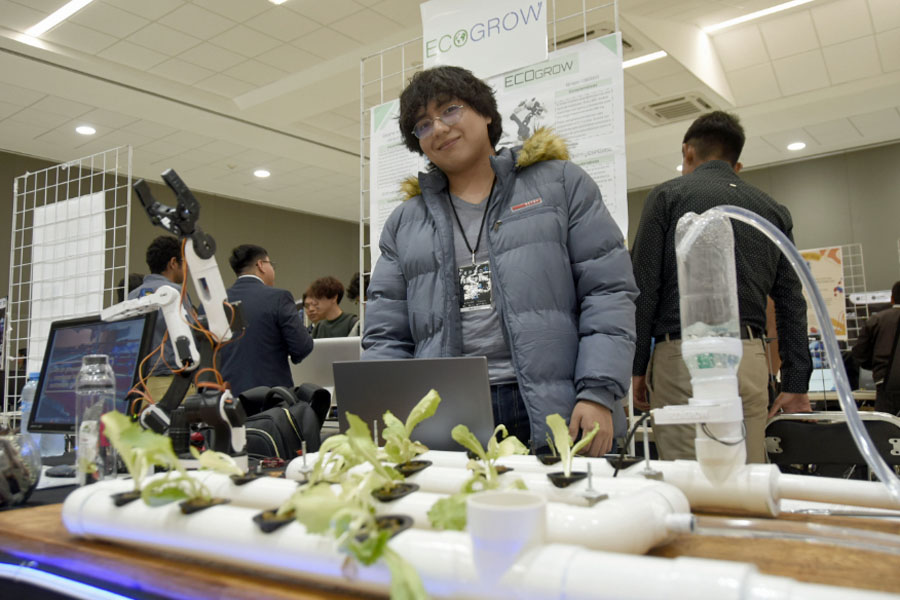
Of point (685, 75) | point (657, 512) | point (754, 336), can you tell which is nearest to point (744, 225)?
point (754, 336)

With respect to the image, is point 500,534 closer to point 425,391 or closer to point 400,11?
point 425,391

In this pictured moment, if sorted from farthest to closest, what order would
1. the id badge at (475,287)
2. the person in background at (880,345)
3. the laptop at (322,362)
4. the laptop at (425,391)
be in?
Result: the person in background at (880,345) → the laptop at (322,362) → the id badge at (475,287) → the laptop at (425,391)

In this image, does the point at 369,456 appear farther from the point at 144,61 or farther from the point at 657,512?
the point at 144,61

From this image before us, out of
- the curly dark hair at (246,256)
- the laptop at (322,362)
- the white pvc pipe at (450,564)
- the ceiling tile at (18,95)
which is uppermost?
the ceiling tile at (18,95)

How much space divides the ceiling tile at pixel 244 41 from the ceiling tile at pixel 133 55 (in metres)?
0.56

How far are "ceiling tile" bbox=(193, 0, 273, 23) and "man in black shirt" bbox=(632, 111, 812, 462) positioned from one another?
3.38m

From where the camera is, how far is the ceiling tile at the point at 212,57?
5082 millimetres

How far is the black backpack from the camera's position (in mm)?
1605

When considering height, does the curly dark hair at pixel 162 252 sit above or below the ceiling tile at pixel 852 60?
below

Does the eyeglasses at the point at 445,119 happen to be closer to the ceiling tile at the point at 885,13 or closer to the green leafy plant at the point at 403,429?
the green leafy plant at the point at 403,429

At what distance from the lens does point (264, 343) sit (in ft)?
9.13

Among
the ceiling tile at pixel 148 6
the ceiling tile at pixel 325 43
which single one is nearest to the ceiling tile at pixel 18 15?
the ceiling tile at pixel 148 6

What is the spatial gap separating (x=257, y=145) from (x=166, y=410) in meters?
6.07

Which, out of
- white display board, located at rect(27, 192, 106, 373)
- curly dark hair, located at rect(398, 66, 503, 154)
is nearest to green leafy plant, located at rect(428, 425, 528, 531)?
curly dark hair, located at rect(398, 66, 503, 154)
